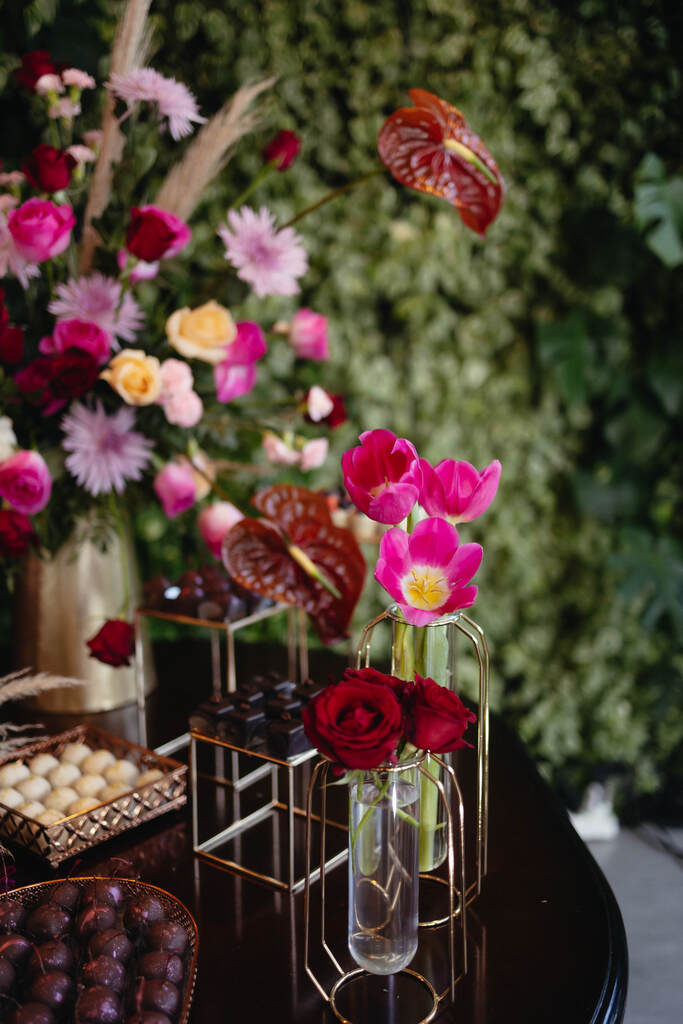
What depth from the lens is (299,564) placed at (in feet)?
3.48

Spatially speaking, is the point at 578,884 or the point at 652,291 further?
the point at 652,291

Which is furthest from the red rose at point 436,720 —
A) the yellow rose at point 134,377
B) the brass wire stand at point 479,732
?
the yellow rose at point 134,377

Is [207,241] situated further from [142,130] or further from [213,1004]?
[213,1004]

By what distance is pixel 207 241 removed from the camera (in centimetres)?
196

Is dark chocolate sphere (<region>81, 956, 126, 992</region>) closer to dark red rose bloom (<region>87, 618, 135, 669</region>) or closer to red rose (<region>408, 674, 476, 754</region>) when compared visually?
red rose (<region>408, 674, 476, 754</region>)

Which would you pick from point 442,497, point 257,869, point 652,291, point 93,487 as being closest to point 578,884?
point 257,869

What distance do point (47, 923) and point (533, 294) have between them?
6.13ft

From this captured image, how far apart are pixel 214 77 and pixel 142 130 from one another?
0.94 m

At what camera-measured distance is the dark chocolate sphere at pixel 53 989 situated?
623mm

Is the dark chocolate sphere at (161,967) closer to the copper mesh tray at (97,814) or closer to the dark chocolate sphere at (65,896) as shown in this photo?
the dark chocolate sphere at (65,896)

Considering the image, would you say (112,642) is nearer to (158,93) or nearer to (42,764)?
(42,764)

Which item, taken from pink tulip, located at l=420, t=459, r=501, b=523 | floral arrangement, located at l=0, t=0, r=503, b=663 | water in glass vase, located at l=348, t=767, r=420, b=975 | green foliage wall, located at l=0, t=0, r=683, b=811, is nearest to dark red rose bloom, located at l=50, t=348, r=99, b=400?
floral arrangement, located at l=0, t=0, r=503, b=663

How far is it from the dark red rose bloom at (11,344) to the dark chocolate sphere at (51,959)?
26.1 inches

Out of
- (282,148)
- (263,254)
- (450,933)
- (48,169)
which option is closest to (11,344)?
(48,169)
